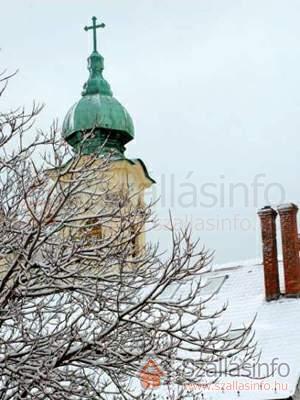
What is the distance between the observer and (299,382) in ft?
50.3

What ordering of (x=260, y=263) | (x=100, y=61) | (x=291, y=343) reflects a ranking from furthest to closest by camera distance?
(x=100, y=61) → (x=260, y=263) → (x=291, y=343)

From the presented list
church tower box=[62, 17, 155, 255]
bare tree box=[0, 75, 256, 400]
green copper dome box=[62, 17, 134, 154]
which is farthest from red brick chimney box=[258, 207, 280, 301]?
bare tree box=[0, 75, 256, 400]

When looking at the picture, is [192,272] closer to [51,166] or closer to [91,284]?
[91,284]

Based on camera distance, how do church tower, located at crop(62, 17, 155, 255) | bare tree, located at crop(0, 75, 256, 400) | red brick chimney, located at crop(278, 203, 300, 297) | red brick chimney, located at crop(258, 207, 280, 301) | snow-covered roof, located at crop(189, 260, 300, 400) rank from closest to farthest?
bare tree, located at crop(0, 75, 256, 400), snow-covered roof, located at crop(189, 260, 300, 400), red brick chimney, located at crop(278, 203, 300, 297), red brick chimney, located at crop(258, 207, 280, 301), church tower, located at crop(62, 17, 155, 255)

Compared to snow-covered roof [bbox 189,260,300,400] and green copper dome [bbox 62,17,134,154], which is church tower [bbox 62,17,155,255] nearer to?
green copper dome [bbox 62,17,134,154]

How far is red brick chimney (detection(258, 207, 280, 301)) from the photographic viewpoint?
1842 centimetres

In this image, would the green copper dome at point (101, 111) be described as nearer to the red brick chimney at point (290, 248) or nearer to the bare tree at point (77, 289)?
the red brick chimney at point (290, 248)

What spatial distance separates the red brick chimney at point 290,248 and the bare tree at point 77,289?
27.4ft

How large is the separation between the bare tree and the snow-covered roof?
556 cm

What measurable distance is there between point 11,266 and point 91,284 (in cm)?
87

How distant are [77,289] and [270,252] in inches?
417

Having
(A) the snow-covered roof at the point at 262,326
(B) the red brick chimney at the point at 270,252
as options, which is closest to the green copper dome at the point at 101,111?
(A) the snow-covered roof at the point at 262,326

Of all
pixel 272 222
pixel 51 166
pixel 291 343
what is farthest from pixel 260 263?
pixel 51 166

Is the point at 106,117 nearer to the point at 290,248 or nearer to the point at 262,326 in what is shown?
the point at 290,248
